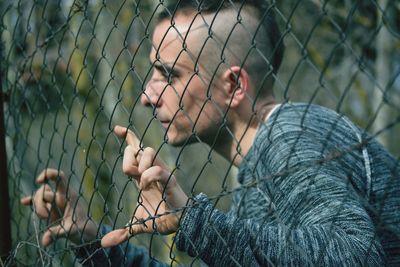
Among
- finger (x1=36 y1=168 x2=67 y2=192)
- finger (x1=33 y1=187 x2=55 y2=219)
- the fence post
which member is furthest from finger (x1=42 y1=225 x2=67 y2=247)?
the fence post

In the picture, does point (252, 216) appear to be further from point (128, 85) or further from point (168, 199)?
point (128, 85)

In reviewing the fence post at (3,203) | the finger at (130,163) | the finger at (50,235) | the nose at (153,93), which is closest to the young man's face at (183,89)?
the nose at (153,93)

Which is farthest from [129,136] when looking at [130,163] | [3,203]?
[3,203]

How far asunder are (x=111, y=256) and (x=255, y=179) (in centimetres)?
104

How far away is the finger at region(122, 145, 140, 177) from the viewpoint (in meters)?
2.56

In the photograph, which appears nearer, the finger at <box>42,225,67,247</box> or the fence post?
the finger at <box>42,225,67,247</box>

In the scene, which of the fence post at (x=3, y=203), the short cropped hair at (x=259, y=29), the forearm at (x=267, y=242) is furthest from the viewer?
the fence post at (x=3, y=203)

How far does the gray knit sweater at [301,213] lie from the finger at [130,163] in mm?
250

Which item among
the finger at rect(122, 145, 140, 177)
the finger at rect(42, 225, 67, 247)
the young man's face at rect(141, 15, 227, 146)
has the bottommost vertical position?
the finger at rect(122, 145, 140, 177)

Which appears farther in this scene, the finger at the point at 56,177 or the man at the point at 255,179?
the finger at the point at 56,177

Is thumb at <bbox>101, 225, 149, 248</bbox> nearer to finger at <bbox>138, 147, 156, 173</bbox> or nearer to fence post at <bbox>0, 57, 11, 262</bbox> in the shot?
finger at <bbox>138, 147, 156, 173</bbox>

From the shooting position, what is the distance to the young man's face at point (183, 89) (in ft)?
9.58

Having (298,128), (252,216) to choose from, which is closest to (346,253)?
(298,128)

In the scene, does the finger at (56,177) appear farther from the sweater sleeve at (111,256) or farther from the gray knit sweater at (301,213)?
the gray knit sweater at (301,213)
